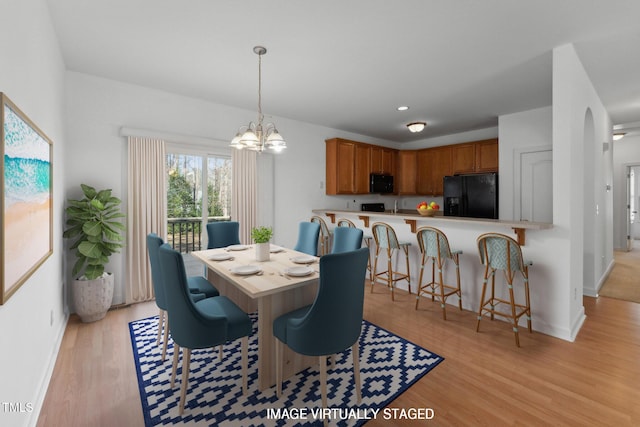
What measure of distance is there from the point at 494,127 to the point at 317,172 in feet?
11.2

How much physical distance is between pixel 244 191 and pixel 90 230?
1939 mm

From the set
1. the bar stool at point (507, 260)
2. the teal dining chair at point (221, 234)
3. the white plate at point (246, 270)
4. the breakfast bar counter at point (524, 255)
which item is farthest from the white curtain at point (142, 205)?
the bar stool at point (507, 260)

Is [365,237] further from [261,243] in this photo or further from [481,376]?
[481,376]

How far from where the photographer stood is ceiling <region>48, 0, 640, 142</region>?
211 cm

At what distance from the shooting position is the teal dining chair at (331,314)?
167 centimetres

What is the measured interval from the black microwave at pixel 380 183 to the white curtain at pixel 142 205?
3.76 metres

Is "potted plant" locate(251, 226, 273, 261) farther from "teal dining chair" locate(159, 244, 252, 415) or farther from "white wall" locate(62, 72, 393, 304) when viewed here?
"white wall" locate(62, 72, 393, 304)

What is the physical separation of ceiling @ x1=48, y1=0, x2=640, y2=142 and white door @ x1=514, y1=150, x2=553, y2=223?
2.81 ft

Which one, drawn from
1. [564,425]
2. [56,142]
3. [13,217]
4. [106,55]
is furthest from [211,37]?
[564,425]

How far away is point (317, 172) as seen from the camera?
17.7ft

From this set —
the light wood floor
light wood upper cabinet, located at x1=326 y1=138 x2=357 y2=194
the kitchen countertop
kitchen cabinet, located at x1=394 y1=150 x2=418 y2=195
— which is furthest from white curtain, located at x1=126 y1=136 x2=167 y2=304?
kitchen cabinet, located at x1=394 y1=150 x2=418 y2=195

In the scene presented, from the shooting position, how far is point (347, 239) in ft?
9.73

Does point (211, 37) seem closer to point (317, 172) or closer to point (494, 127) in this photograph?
point (317, 172)

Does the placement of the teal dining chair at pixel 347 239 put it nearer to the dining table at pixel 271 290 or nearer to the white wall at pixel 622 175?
the dining table at pixel 271 290
